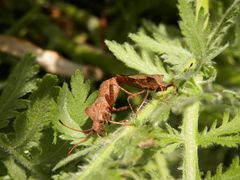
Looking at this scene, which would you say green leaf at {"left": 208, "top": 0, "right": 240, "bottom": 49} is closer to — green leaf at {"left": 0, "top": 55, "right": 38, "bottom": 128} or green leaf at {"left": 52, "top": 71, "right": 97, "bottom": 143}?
green leaf at {"left": 52, "top": 71, "right": 97, "bottom": 143}

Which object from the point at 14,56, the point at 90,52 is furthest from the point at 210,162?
the point at 14,56

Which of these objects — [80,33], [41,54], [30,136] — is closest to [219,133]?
[30,136]

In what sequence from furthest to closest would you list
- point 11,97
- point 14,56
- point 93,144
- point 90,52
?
point 90,52 < point 14,56 < point 11,97 < point 93,144

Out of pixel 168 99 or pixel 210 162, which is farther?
pixel 210 162

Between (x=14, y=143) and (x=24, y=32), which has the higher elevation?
(x=24, y=32)

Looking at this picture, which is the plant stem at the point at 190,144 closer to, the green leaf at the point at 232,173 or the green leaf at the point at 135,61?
the green leaf at the point at 232,173

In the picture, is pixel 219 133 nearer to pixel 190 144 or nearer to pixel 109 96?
pixel 190 144

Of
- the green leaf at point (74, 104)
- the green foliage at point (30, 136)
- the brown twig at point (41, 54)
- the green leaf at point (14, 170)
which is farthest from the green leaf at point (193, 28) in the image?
the brown twig at point (41, 54)

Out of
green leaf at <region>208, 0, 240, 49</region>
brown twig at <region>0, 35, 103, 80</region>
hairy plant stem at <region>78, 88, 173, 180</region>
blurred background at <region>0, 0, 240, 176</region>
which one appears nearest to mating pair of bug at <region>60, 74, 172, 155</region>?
hairy plant stem at <region>78, 88, 173, 180</region>

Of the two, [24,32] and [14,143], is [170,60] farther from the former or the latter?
[24,32]
